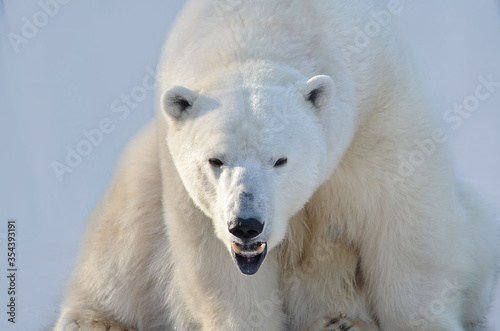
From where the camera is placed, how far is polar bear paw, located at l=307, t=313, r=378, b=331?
4.45m

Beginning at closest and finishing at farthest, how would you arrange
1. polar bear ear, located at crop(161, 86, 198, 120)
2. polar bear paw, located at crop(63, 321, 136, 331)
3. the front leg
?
polar bear ear, located at crop(161, 86, 198, 120) → the front leg → polar bear paw, located at crop(63, 321, 136, 331)

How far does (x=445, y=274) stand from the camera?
14.3ft

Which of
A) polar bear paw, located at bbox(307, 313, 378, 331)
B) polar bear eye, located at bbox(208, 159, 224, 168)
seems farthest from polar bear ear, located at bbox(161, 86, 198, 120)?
polar bear paw, located at bbox(307, 313, 378, 331)

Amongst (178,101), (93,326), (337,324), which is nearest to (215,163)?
(178,101)

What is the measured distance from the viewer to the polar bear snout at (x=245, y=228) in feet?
Result: 10.7

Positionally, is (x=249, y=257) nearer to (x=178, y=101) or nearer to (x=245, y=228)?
(x=245, y=228)

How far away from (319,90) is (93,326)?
244cm

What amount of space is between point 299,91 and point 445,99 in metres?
5.55

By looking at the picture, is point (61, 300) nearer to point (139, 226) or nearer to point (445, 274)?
point (139, 226)

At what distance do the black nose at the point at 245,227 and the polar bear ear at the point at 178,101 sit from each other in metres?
0.73

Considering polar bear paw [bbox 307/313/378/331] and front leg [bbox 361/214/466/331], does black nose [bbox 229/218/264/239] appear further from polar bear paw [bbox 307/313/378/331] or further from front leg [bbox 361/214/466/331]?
polar bear paw [bbox 307/313/378/331]

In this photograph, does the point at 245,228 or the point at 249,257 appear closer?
the point at 245,228

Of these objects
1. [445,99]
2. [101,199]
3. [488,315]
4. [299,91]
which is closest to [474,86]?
[445,99]

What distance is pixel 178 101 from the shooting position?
3.69m
